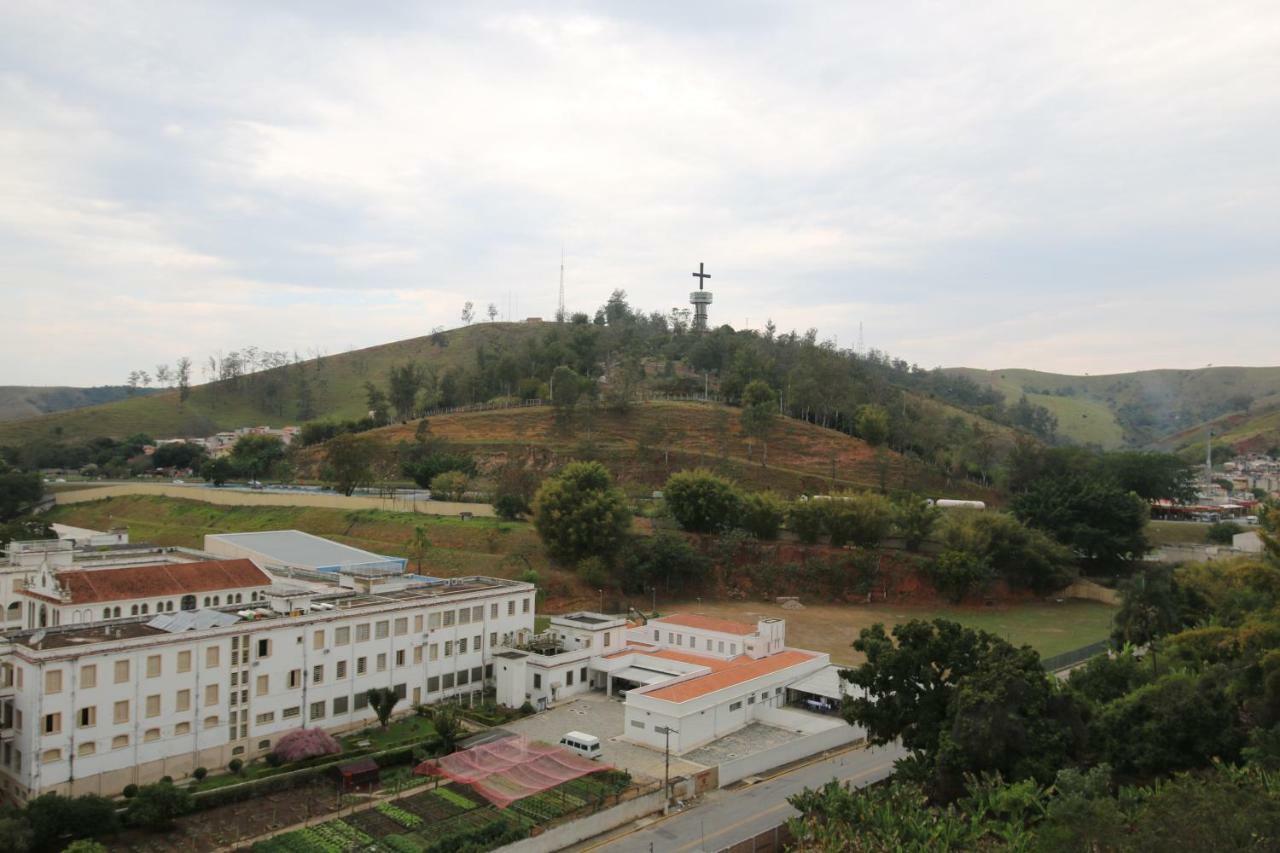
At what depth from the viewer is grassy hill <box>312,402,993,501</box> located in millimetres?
70875

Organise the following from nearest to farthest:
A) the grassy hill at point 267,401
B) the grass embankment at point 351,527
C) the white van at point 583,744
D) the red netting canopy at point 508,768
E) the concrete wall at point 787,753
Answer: the red netting canopy at point 508,768 < the concrete wall at point 787,753 < the white van at point 583,744 < the grass embankment at point 351,527 < the grassy hill at point 267,401

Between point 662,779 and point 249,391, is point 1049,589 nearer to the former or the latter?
point 662,779

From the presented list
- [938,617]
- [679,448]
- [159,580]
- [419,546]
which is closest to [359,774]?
[159,580]

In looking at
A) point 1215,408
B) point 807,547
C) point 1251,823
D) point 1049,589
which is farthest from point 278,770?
point 1215,408

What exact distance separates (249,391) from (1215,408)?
176286 millimetres

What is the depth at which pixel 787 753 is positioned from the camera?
27109 mm

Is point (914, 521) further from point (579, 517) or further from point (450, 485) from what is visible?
point (450, 485)

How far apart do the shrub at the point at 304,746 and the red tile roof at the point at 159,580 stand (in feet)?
32.2

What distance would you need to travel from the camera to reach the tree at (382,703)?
28188mm

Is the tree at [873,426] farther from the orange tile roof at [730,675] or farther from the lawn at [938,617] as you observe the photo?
the orange tile roof at [730,675]

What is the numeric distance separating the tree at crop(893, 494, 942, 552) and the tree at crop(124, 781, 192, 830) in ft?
134

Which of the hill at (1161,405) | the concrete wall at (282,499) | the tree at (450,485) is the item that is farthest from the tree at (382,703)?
the hill at (1161,405)

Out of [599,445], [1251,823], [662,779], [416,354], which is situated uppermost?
[416,354]

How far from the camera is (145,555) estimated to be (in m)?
40.3
